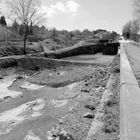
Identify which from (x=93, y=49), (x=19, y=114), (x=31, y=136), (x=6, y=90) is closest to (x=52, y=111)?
(x=19, y=114)

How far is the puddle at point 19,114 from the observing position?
5725 mm

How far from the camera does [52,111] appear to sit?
6.79 m

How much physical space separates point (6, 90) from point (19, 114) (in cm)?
372

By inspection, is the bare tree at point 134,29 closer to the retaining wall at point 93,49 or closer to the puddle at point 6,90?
the retaining wall at point 93,49

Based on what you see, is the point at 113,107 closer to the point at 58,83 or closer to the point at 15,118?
the point at 15,118

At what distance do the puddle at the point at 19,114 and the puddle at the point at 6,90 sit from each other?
1.54 metres

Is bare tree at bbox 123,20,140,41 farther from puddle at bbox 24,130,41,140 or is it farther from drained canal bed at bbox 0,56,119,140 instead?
puddle at bbox 24,130,41,140

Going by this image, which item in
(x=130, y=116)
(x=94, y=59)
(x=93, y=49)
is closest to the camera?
(x=130, y=116)

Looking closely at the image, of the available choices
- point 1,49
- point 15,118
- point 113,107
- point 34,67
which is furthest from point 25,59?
point 113,107

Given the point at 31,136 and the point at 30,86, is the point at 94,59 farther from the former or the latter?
the point at 31,136

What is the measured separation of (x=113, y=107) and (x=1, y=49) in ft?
62.6

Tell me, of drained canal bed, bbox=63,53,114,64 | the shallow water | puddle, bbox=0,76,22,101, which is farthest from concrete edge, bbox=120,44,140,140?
drained canal bed, bbox=63,53,114,64

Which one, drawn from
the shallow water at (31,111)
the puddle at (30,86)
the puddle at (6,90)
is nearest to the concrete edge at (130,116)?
the shallow water at (31,111)

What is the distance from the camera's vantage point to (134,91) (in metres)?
4.16
